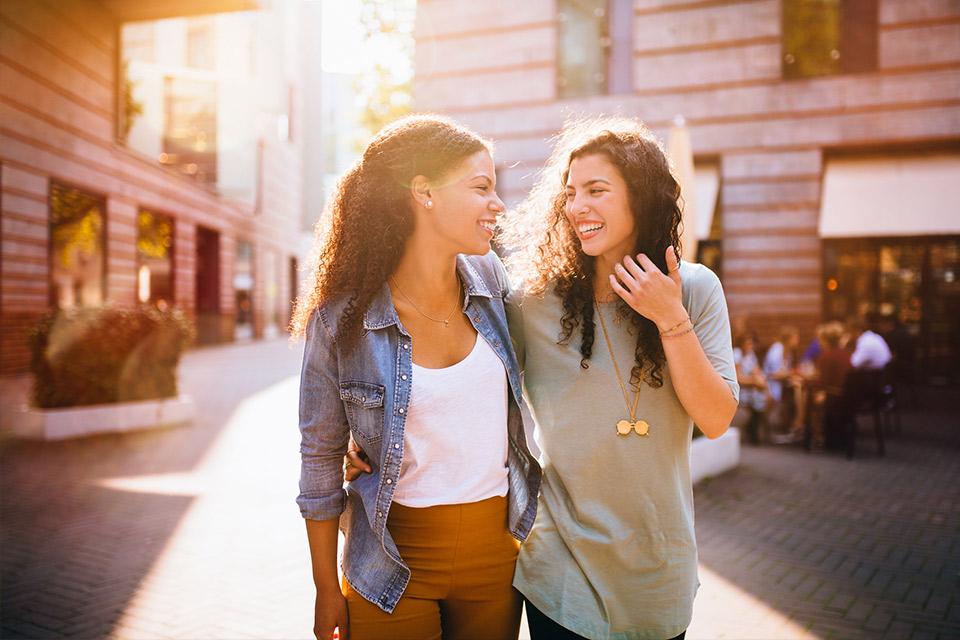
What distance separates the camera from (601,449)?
209cm

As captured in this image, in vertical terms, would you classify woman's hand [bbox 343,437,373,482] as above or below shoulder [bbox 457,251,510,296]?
below

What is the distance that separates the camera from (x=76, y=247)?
57.6 feet

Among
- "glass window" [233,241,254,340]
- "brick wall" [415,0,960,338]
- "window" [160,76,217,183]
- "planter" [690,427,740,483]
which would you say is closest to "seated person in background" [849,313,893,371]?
"planter" [690,427,740,483]

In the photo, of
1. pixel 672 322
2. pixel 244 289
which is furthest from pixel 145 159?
pixel 672 322

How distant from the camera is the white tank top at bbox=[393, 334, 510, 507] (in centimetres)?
221

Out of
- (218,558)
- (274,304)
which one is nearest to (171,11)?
(218,558)

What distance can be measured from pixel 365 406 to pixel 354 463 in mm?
204

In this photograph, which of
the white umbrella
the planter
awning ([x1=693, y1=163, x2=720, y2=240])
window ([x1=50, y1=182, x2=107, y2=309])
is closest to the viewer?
the planter

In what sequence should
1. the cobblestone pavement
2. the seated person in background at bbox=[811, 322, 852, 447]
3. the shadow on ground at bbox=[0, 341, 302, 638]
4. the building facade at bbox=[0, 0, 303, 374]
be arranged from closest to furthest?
1. the cobblestone pavement
2. the shadow on ground at bbox=[0, 341, 302, 638]
3. the seated person in background at bbox=[811, 322, 852, 447]
4. the building facade at bbox=[0, 0, 303, 374]

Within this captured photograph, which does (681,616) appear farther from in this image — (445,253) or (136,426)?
(136,426)

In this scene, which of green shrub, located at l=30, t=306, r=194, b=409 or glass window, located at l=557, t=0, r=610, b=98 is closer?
green shrub, located at l=30, t=306, r=194, b=409

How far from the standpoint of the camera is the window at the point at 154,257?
856 inches

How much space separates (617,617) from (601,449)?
448 millimetres

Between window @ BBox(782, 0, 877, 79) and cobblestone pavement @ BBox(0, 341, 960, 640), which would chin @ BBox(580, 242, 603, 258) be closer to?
cobblestone pavement @ BBox(0, 341, 960, 640)
